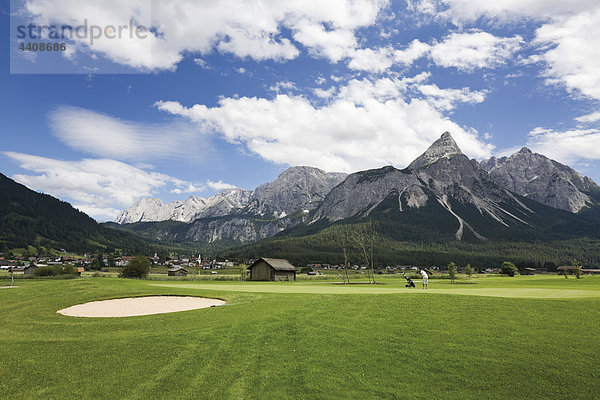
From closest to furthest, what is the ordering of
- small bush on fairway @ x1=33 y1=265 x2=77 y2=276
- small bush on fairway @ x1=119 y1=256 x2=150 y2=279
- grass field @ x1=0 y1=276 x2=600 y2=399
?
grass field @ x1=0 y1=276 x2=600 y2=399, small bush on fairway @ x1=119 y1=256 x2=150 y2=279, small bush on fairway @ x1=33 y1=265 x2=77 y2=276

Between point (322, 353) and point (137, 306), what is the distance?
862 inches

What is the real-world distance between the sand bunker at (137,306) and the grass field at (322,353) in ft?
10.7

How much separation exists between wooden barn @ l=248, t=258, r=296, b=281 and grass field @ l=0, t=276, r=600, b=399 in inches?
2672

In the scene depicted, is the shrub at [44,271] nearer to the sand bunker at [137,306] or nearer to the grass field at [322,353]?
the sand bunker at [137,306]

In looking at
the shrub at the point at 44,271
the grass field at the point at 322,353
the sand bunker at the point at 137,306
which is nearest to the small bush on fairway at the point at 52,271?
the shrub at the point at 44,271

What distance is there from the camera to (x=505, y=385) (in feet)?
44.6

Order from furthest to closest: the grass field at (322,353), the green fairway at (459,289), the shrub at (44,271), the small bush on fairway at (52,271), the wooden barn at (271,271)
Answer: the wooden barn at (271,271), the small bush on fairway at (52,271), the shrub at (44,271), the green fairway at (459,289), the grass field at (322,353)

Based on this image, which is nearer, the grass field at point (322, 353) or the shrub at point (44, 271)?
the grass field at point (322, 353)

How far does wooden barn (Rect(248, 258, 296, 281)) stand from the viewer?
300 feet

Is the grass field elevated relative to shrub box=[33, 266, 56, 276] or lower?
elevated

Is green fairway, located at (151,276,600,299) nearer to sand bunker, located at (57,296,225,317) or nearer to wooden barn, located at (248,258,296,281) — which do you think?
sand bunker, located at (57,296,225,317)

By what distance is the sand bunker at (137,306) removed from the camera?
27.5 m

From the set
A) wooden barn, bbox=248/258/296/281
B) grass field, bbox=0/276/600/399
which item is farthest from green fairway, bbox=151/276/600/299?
wooden barn, bbox=248/258/296/281

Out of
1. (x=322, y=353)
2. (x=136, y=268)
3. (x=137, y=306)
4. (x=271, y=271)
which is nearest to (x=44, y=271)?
(x=136, y=268)
